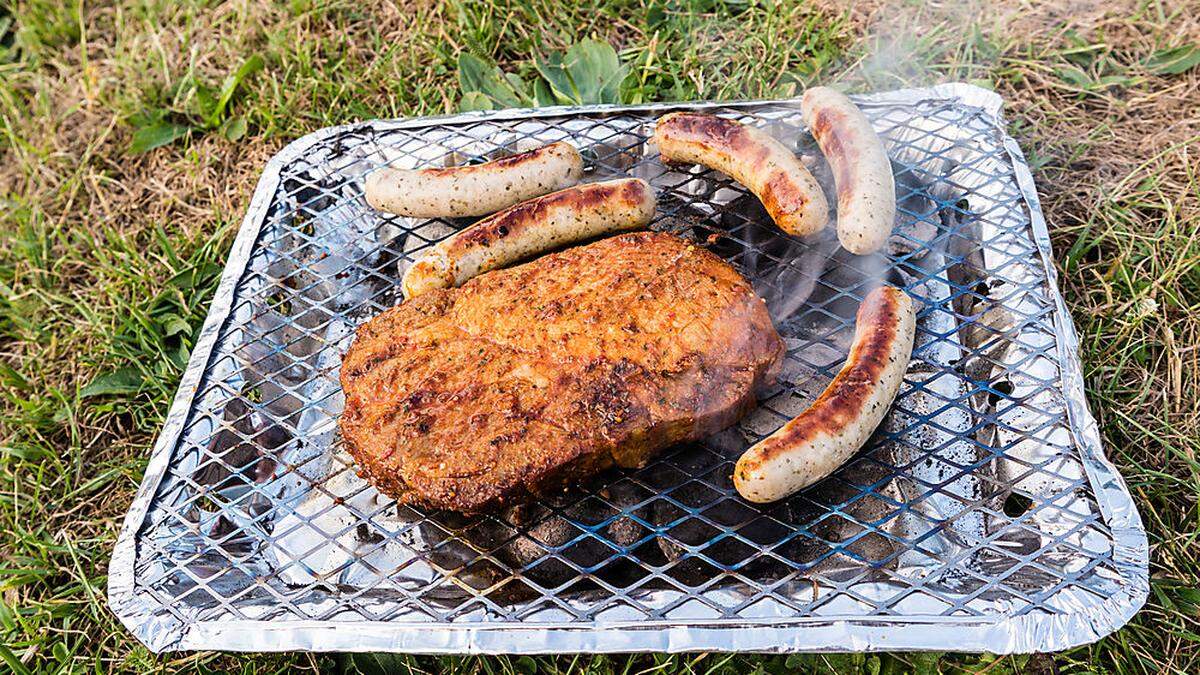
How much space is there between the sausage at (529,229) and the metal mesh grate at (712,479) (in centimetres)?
47

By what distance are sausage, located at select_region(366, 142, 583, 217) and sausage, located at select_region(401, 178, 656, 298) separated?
0.60 feet

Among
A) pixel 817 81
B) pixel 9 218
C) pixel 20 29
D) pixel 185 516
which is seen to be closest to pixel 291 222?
pixel 185 516

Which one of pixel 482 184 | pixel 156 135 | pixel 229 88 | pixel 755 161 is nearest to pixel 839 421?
pixel 755 161

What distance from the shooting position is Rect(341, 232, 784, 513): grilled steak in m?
2.90

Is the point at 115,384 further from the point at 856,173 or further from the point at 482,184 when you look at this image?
the point at 856,173

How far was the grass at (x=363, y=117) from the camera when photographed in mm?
3432

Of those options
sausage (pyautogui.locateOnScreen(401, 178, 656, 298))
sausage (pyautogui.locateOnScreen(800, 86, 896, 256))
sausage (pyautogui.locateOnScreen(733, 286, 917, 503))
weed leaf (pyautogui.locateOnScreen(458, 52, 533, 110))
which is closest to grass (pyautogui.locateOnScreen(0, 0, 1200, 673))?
weed leaf (pyautogui.locateOnScreen(458, 52, 533, 110))

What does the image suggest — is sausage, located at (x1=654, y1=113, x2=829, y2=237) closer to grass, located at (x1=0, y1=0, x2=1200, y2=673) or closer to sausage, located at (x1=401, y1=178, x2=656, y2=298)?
sausage, located at (x1=401, y1=178, x2=656, y2=298)

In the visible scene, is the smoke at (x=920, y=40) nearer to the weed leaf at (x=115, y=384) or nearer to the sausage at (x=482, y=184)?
the sausage at (x=482, y=184)

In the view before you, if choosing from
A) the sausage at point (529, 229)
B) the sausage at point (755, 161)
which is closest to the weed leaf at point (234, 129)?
the sausage at point (529, 229)

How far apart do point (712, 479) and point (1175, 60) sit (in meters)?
3.51

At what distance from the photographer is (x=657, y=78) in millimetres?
5004

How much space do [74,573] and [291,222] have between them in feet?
5.92

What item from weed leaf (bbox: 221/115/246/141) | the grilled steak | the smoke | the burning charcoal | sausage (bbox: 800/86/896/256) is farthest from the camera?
weed leaf (bbox: 221/115/246/141)
